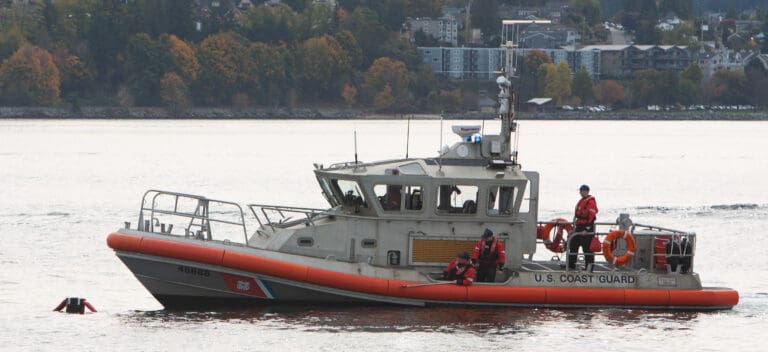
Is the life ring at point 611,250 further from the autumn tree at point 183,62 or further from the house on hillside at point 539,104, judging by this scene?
the house on hillside at point 539,104

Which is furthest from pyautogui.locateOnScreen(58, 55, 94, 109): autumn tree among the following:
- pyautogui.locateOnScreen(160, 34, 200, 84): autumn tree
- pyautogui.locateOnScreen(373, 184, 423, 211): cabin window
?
pyautogui.locateOnScreen(373, 184, 423, 211): cabin window

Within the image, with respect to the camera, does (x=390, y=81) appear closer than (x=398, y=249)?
No

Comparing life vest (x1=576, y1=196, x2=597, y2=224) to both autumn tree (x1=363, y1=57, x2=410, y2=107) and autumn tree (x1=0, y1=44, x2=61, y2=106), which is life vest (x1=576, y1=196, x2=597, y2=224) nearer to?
autumn tree (x1=0, y1=44, x2=61, y2=106)

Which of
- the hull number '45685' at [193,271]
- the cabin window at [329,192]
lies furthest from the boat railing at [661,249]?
the hull number '45685' at [193,271]

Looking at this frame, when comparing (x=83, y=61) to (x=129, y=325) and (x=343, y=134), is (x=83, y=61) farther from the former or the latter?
(x=129, y=325)

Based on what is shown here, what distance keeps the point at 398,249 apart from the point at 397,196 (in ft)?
2.40

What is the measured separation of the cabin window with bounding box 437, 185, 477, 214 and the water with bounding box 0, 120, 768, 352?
142cm

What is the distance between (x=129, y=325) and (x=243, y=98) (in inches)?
6119

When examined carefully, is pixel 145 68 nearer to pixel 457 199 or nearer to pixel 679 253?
pixel 457 199

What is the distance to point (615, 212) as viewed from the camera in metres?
47.7

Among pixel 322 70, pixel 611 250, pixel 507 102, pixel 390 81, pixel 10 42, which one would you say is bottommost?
pixel 390 81

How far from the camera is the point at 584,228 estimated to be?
24.0 m

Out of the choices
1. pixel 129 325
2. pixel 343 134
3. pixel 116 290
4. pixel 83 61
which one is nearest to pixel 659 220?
pixel 116 290

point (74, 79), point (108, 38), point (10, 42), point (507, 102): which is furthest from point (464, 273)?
point (10, 42)
